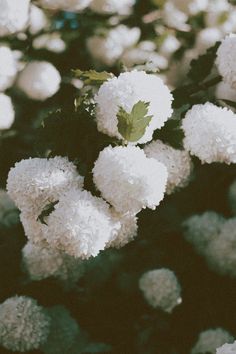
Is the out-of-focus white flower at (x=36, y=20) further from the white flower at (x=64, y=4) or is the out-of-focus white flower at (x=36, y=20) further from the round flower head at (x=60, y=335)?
the round flower head at (x=60, y=335)

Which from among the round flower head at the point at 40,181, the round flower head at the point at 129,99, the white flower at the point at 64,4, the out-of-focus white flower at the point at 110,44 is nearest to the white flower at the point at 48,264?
the round flower head at the point at 40,181

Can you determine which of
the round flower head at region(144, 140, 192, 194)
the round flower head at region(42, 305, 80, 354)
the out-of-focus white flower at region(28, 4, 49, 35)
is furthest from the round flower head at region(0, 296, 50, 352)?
the out-of-focus white flower at region(28, 4, 49, 35)

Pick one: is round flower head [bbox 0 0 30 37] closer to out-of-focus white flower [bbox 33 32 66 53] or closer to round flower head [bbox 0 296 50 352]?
out-of-focus white flower [bbox 33 32 66 53]

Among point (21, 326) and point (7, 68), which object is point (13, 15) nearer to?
point (7, 68)

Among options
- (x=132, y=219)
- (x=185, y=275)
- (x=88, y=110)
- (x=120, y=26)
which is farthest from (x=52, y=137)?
(x=120, y=26)

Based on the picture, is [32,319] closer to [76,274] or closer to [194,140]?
[76,274]

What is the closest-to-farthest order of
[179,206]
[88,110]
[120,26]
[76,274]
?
[88,110]
[76,274]
[179,206]
[120,26]

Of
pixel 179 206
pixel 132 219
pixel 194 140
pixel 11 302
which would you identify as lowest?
pixel 11 302

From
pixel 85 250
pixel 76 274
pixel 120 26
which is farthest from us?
pixel 120 26
